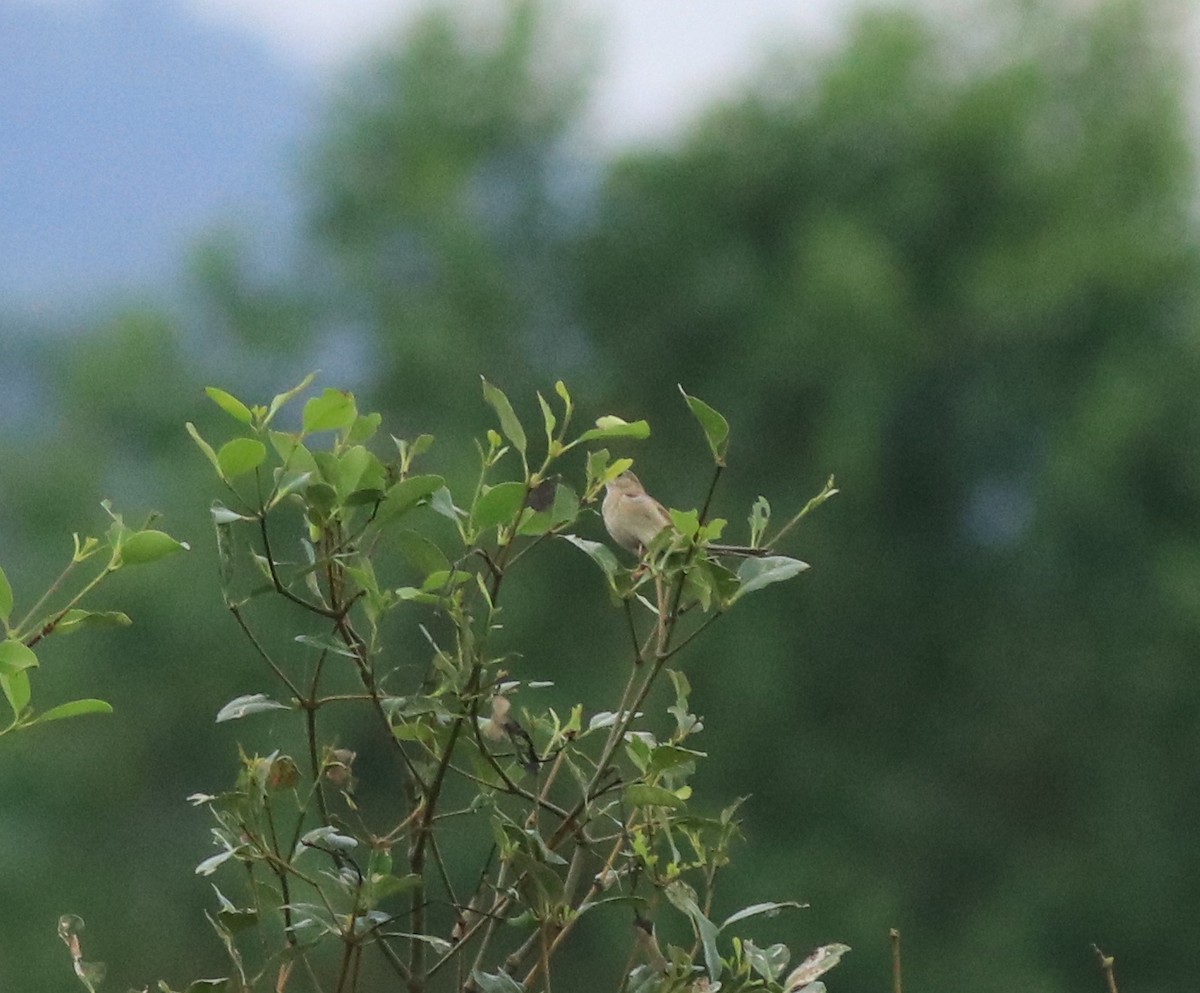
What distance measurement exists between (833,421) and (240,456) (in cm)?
746

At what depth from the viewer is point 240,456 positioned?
69 centimetres

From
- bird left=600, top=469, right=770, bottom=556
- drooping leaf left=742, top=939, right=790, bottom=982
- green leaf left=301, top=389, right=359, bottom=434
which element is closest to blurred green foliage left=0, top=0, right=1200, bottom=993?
bird left=600, top=469, right=770, bottom=556

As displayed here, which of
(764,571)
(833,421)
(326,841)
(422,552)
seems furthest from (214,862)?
(833,421)


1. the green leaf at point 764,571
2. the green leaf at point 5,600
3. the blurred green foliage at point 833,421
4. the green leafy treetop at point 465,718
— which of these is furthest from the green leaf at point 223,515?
the blurred green foliage at point 833,421

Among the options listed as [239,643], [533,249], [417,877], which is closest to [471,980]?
[417,877]

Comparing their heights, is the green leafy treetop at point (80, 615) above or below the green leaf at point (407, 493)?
below

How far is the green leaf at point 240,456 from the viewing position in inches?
26.8

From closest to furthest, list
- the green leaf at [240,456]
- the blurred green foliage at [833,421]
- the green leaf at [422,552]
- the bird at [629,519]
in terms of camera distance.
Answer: the green leaf at [240,456]
the green leaf at [422,552]
the bird at [629,519]
the blurred green foliage at [833,421]

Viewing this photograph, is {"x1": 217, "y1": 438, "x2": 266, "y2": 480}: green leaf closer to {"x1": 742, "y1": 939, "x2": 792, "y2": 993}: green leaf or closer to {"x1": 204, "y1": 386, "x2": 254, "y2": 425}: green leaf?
{"x1": 204, "y1": 386, "x2": 254, "y2": 425}: green leaf

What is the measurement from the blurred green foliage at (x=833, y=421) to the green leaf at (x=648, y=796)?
6.44 meters

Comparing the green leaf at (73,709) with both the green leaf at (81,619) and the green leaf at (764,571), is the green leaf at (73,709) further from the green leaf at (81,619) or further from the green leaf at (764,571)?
the green leaf at (764,571)

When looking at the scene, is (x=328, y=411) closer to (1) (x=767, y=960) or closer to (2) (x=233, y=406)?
(2) (x=233, y=406)

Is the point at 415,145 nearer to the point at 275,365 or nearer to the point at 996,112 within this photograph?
the point at 275,365

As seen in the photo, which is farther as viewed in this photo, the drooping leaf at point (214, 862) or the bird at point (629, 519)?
the bird at point (629, 519)
